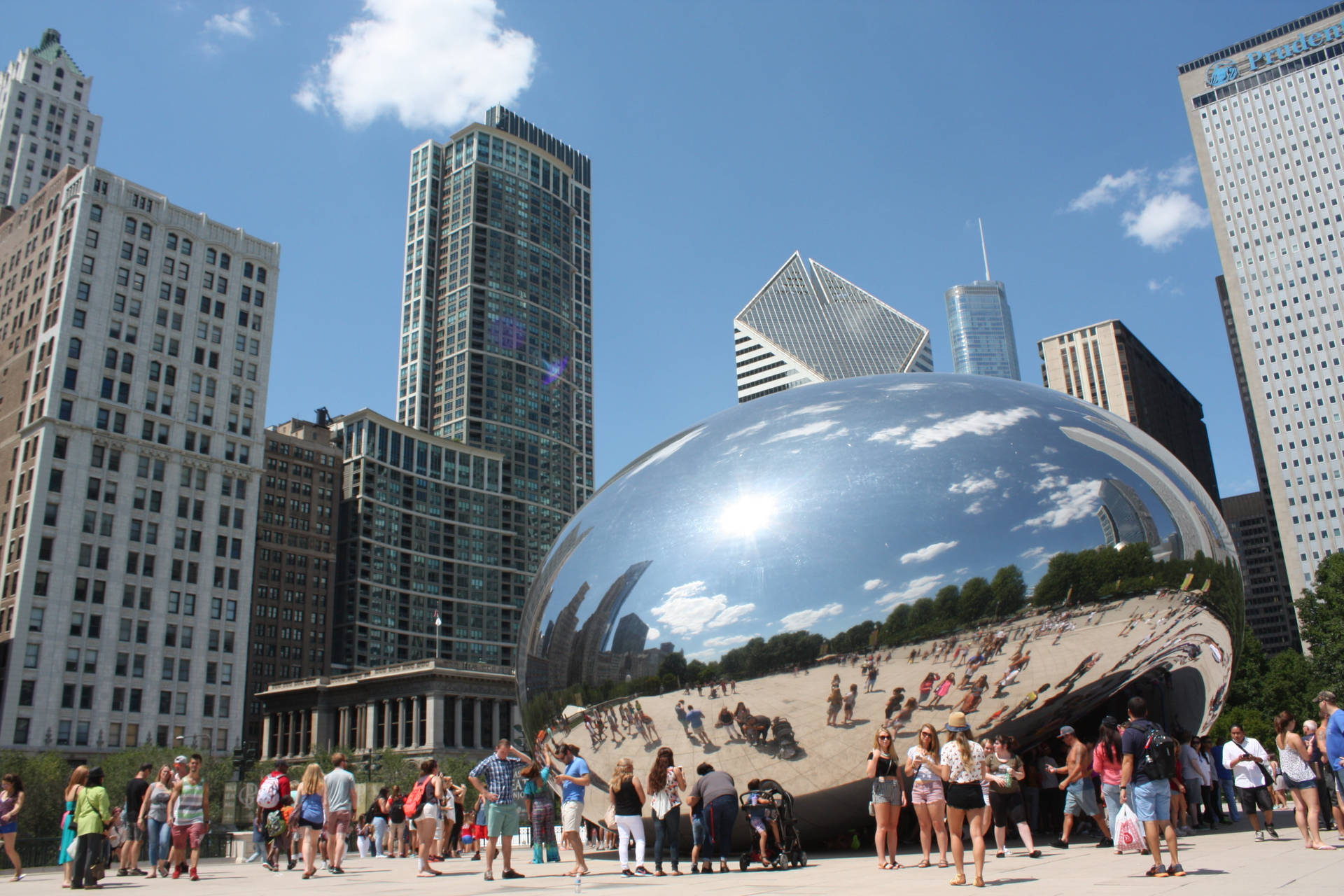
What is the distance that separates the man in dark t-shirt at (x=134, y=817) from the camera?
14.0 meters

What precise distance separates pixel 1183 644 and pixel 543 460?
472 ft

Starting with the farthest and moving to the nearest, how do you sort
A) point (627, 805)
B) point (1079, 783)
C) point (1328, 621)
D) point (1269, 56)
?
point (1269, 56) < point (1328, 621) < point (1079, 783) < point (627, 805)

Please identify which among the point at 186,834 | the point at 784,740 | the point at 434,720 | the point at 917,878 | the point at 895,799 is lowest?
the point at 917,878

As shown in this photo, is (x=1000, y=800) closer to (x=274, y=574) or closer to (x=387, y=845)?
(x=387, y=845)

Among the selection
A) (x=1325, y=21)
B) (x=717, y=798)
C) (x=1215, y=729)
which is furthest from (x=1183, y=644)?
(x=1325, y=21)

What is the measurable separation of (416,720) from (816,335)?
Result: 4298 inches

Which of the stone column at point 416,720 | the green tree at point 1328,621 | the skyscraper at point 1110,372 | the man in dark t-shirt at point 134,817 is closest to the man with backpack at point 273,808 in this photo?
the man in dark t-shirt at point 134,817

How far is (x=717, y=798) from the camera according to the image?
9602 millimetres

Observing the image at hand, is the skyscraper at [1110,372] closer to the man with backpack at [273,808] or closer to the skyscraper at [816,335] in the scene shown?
the skyscraper at [816,335]

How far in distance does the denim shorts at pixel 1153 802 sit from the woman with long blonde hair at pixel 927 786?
5.03ft

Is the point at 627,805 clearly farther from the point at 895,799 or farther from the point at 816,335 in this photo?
the point at 816,335

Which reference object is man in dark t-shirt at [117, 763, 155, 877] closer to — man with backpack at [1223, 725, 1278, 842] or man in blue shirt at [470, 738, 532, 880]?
man in blue shirt at [470, 738, 532, 880]

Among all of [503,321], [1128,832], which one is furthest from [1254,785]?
[503,321]

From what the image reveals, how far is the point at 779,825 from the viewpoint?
9.43 m
